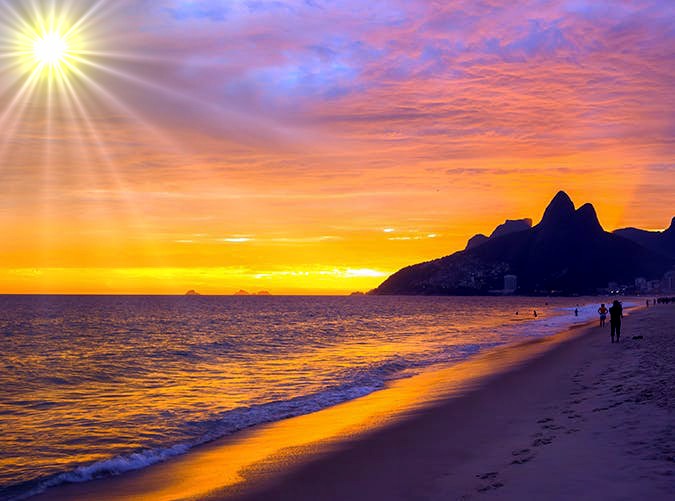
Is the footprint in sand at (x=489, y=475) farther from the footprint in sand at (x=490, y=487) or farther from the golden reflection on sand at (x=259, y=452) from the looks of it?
the golden reflection on sand at (x=259, y=452)

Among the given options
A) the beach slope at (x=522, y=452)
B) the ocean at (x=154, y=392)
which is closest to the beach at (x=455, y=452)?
the beach slope at (x=522, y=452)

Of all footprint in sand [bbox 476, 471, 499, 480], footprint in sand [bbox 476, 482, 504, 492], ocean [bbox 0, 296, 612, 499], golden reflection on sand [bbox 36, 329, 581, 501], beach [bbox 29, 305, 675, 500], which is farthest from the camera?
ocean [bbox 0, 296, 612, 499]

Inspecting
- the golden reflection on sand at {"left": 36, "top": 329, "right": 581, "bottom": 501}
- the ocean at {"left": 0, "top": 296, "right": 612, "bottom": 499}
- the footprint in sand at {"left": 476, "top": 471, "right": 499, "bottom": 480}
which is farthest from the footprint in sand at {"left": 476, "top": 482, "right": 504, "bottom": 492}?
the ocean at {"left": 0, "top": 296, "right": 612, "bottom": 499}

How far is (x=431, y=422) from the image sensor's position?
48.5ft

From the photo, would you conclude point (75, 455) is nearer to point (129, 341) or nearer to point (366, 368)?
point (366, 368)

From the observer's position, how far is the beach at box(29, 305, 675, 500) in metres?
8.81

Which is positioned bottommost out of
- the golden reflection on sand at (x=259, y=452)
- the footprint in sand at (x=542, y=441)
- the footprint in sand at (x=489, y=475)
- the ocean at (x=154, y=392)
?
the ocean at (x=154, y=392)

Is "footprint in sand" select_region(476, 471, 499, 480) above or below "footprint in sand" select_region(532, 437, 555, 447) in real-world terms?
below

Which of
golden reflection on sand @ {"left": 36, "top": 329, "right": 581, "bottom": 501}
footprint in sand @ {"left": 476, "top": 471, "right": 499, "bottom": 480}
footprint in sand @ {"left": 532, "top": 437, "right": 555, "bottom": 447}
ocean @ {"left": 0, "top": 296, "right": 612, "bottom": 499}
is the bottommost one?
ocean @ {"left": 0, "top": 296, "right": 612, "bottom": 499}

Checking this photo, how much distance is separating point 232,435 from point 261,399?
16.9 ft

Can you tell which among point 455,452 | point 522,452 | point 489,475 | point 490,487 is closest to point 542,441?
point 522,452

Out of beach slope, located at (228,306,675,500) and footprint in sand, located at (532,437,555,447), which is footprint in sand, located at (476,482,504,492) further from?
footprint in sand, located at (532,437,555,447)

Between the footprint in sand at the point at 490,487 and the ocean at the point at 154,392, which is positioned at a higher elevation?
the footprint in sand at the point at 490,487

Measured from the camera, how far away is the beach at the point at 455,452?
881 cm
